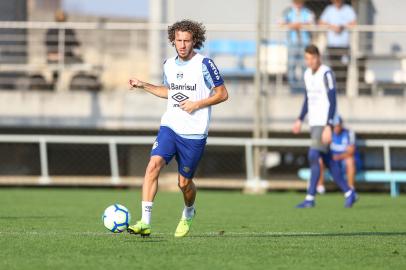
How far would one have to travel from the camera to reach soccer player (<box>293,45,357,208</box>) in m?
14.6

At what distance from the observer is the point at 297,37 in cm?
2081

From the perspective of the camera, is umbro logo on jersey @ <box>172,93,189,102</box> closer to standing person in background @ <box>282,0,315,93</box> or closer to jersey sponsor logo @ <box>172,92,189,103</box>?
jersey sponsor logo @ <box>172,92,189,103</box>

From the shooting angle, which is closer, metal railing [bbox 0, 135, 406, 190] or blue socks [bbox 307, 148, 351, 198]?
blue socks [bbox 307, 148, 351, 198]

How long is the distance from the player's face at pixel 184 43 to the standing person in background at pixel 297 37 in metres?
11.1

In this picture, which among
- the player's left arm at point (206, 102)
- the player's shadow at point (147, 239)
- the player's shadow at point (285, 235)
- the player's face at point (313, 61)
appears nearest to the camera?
the player's shadow at point (147, 239)

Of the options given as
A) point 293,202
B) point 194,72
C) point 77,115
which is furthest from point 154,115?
point 194,72

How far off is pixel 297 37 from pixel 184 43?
11.6m

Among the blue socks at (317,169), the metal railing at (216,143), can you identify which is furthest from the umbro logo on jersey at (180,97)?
the metal railing at (216,143)

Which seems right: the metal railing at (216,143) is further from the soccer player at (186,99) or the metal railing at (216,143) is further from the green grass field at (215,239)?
the soccer player at (186,99)

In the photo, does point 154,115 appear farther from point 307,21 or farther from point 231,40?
point 307,21

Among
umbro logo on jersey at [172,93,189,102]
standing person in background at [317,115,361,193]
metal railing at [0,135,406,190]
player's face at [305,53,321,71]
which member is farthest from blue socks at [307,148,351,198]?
umbro logo on jersey at [172,93,189,102]

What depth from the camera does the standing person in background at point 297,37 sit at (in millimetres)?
20703

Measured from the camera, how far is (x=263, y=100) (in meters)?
20.7

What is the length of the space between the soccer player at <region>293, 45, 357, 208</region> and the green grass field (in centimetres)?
65
